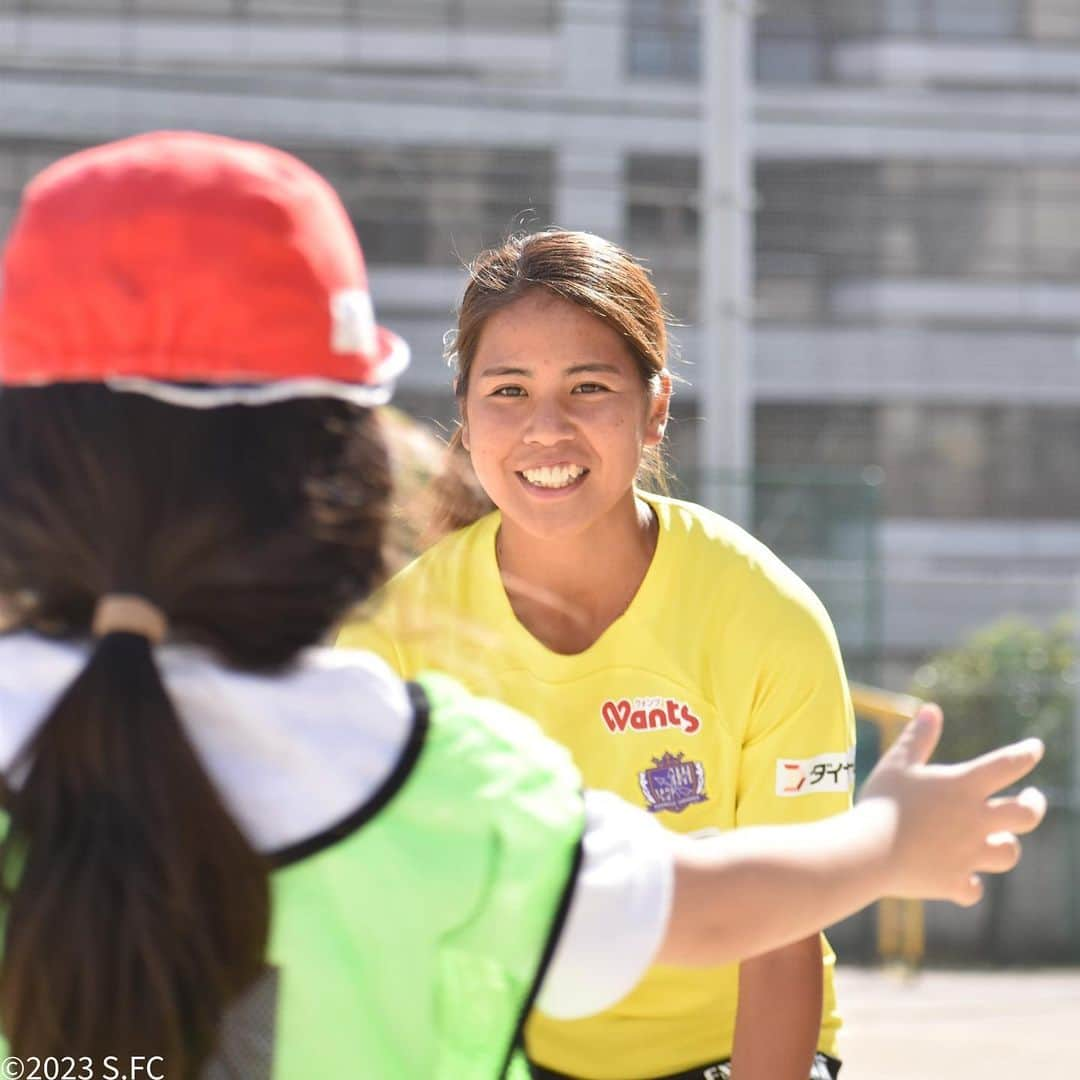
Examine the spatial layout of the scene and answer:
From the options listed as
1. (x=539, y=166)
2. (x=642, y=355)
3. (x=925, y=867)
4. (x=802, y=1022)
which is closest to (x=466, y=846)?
(x=925, y=867)

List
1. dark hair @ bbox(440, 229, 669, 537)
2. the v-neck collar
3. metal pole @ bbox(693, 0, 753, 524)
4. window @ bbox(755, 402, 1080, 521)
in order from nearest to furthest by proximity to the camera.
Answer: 1. the v-neck collar
2. dark hair @ bbox(440, 229, 669, 537)
3. metal pole @ bbox(693, 0, 753, 524)
4. window @ bbox(755, 402, 1080, 521)

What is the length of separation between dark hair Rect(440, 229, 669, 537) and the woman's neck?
175mm

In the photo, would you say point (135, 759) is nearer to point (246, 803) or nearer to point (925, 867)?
point (246, 803)

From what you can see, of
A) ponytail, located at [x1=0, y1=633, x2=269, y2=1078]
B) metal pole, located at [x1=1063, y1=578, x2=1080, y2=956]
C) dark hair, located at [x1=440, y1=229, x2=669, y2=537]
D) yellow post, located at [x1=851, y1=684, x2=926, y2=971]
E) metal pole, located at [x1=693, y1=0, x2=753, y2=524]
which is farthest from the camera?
metal pole, located at [x1=1063, y1=578, x2=1080, y2=956]

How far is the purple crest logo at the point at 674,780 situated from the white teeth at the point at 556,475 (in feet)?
1.32

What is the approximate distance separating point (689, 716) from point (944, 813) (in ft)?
2.70

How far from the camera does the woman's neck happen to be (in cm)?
264

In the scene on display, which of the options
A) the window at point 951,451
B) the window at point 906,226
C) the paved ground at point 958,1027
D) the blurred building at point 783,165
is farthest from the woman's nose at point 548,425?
the window at point 906,226

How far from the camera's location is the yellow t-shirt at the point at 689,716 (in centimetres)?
243

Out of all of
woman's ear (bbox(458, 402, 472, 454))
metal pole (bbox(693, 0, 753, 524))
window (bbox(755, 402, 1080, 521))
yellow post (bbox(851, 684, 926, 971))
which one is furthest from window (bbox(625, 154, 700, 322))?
woman's ear (bbox(458, 402, 472, 454))

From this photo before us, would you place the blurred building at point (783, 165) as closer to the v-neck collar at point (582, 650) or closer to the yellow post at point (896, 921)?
the yellow post at point (896, 921)

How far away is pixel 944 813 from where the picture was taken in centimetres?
168

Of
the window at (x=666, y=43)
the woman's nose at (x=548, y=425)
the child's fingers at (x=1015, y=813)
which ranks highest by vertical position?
the window at (x=666, y=43)

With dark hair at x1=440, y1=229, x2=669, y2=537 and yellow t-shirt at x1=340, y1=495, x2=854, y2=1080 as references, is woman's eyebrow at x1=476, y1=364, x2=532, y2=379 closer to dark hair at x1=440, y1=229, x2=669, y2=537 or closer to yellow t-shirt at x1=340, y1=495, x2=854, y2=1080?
dark hair at x1=440, y1=229, x2=669, y2=537
